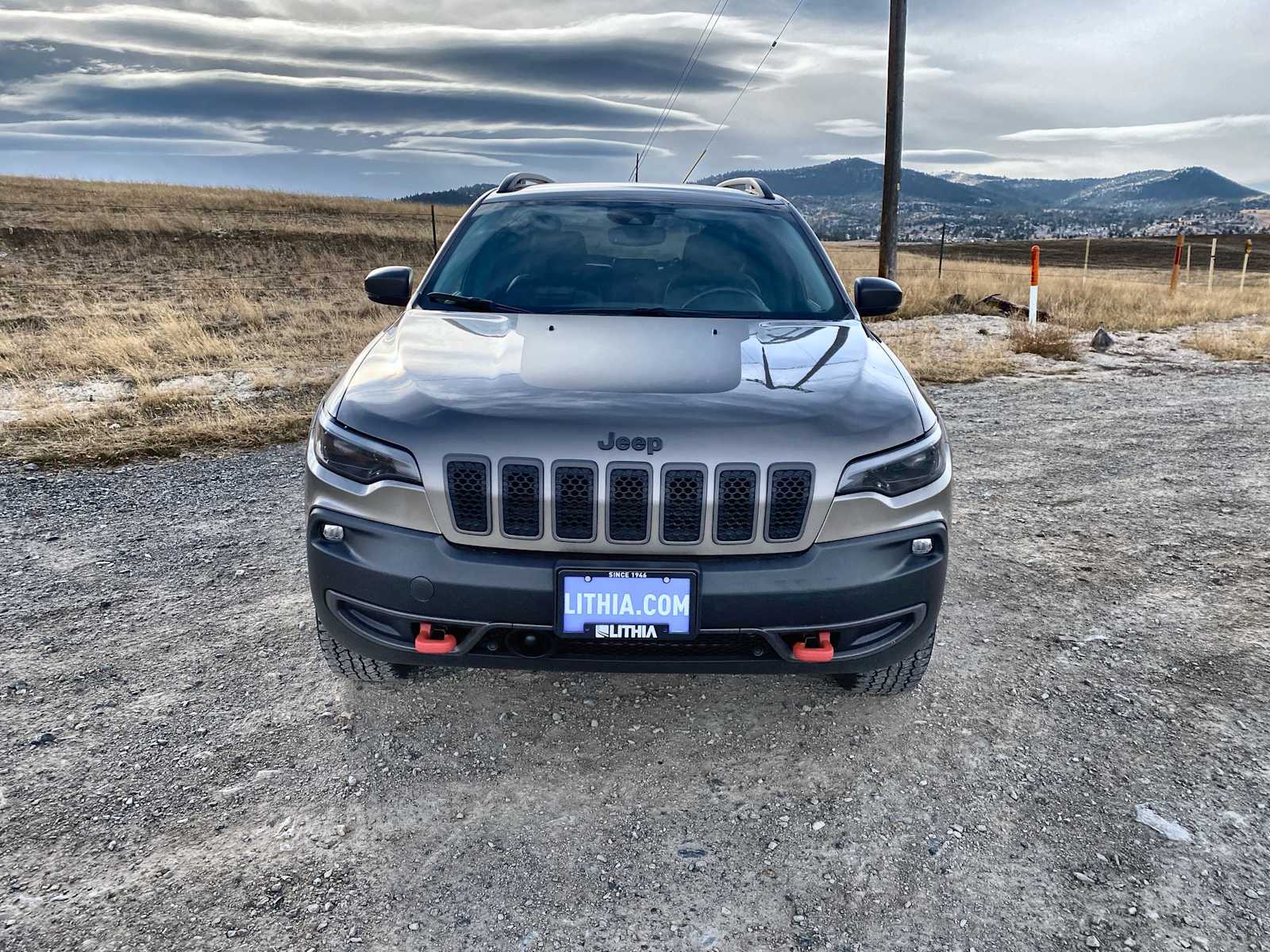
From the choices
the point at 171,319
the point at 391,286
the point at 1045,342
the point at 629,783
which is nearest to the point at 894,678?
the point at 629,783

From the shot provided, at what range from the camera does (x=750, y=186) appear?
463cm

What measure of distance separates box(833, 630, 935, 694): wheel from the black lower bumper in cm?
33

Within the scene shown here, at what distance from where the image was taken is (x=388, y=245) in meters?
26.4

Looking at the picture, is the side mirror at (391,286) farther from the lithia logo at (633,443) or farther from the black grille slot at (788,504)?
the black grille slot at (788,504)

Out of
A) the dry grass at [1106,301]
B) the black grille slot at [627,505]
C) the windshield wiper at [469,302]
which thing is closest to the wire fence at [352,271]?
the dry grass at [1106,301]

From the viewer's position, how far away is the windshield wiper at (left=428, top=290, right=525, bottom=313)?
10.9ft

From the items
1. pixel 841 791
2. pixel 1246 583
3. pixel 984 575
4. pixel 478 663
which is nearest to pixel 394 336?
pixel 478 663

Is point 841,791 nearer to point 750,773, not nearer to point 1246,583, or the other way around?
point 750,773

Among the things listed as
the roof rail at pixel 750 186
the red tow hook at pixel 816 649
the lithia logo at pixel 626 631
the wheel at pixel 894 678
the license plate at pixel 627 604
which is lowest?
the wheel at pixel 894 678

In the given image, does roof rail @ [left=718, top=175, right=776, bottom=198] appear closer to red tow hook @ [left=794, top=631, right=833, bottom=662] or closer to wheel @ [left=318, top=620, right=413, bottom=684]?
red tow hook @ [left=794, top=631, right=833, bottom=662]

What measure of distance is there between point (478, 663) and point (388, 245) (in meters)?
26.1

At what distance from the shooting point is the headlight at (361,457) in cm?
230

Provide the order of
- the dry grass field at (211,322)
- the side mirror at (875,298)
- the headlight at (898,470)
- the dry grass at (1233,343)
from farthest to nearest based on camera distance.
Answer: the dry grass at (1233,343) → the dry grass field at (211,322) → the side mirror at (875,298) → the headlight at (898,470)

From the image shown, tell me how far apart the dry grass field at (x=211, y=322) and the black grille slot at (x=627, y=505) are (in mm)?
4668
